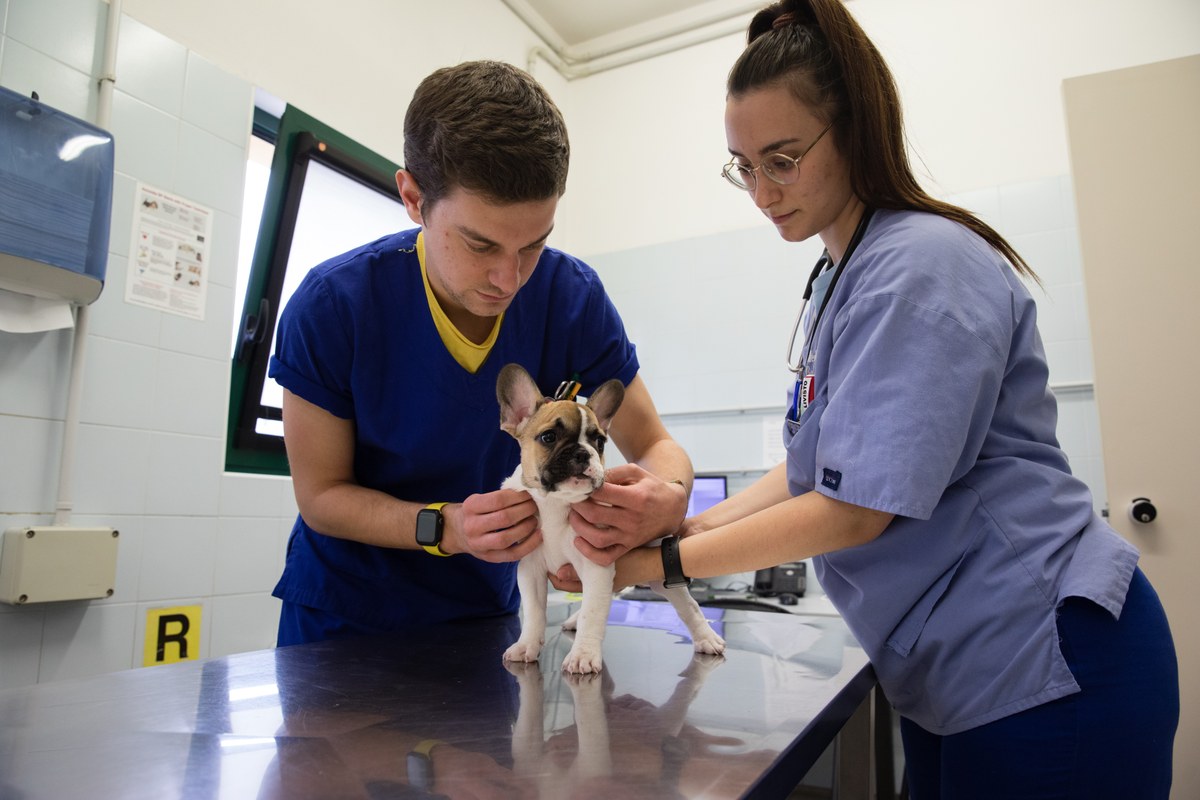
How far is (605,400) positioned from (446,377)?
323 millimetres

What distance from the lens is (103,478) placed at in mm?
2215

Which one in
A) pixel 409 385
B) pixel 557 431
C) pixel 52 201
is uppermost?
pixel 52 201

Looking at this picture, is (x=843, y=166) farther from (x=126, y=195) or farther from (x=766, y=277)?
(x=766, y=277)

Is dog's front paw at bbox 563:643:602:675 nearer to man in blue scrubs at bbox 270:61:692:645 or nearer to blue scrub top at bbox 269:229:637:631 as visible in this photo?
man in blue scrubs at bbox 270:61:692:645

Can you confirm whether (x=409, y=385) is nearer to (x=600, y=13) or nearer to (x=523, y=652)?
(x=523, y=652)

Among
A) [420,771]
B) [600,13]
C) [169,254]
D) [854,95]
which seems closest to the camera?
[420,771]

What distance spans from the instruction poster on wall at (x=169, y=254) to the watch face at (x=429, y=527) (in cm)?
167

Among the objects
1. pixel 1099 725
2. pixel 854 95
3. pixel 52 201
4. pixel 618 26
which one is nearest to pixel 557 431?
pixel 854 95

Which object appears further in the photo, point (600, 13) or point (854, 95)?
point (600, 13)

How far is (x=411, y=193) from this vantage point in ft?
4.31

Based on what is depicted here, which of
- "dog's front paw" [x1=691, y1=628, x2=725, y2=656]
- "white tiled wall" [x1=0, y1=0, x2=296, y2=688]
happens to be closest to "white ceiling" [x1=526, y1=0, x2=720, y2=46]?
"white tiled wall" [x1=0, y1=0, x2=296, y2=688]

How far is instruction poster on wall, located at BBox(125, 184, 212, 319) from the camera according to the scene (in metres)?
2.35

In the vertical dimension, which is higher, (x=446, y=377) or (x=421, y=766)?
(x=446, y=377)

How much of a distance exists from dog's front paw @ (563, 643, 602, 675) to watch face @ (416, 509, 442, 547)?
0.32 m
